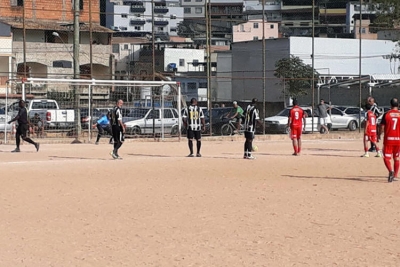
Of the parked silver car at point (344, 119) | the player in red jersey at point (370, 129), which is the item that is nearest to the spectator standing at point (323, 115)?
the parked silver car at point (344, 119)

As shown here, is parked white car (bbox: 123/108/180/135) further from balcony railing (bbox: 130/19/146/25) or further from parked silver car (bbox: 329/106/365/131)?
balcony railing (bbox: 130/19/146/25)

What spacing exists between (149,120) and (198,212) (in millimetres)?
21291

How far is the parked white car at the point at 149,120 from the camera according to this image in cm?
3359

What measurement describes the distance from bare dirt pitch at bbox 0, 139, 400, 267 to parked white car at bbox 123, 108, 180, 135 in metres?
10.8

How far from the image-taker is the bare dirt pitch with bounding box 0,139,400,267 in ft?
31.5

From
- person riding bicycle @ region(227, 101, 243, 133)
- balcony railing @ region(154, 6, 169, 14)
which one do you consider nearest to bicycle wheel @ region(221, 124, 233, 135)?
person riding bicycle @ region(227, 101, 243, 133)

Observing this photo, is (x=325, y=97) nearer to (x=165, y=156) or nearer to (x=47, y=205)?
(x=165, y=156)

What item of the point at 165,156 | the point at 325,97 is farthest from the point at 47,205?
the point at 325,97

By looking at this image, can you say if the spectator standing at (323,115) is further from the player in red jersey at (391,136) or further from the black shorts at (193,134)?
the player in red jersey at (391,136)

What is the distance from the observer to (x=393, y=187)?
16.1 metres

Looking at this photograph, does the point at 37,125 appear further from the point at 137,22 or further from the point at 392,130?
the point at 137,22

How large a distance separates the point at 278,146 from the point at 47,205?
16.4 meters

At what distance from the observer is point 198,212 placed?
12.9 meters

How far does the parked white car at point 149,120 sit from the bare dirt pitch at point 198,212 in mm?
10834
